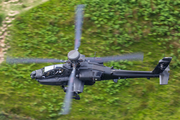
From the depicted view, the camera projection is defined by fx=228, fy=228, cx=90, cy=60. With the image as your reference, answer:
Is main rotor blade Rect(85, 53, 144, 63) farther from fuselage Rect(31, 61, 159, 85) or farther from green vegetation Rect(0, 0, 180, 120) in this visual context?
green vegetation Rect(0, 0, 180, 120)

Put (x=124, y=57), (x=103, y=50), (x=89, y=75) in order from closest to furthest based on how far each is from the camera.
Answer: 1. (x=124, y=57)
2. (x=89, y=75)
3. (x=103, y=50)

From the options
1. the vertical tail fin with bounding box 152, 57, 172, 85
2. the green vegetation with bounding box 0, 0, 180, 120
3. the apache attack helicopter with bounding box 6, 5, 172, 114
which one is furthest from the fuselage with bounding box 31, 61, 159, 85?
the green vegetation with bounding box 0, 0, 180, 120

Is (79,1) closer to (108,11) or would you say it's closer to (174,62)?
(108,11)

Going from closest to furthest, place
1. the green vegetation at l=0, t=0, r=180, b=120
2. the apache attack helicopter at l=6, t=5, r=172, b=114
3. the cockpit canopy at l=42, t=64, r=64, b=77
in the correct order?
1. the apache attack helicopter at l=6, t=5, r=172, b=114
2. the cockpit canopy at l=42, t=64, r=64, b=77
3. the green vegetation at l=0, t=0, r=180, b=120

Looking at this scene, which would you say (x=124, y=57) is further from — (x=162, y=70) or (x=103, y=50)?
(x=103, y=50)

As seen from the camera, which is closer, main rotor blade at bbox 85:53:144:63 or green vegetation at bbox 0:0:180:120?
main rotor blade at bbox 85:53:144:63

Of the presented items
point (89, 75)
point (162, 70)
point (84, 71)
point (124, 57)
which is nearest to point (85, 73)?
point (84, 71)

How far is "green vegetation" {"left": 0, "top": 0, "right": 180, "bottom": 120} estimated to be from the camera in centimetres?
1355

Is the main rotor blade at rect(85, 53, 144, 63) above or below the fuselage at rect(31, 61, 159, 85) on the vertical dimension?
above

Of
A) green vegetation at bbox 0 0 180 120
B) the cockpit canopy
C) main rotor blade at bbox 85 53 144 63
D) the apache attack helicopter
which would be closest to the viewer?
main rotor blade at bbox 85 53 144 63

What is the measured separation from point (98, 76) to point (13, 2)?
1073 centimetres

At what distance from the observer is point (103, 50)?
1532cm

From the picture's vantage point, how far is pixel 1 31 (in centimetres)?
1648

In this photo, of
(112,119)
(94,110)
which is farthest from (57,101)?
(112,119)
